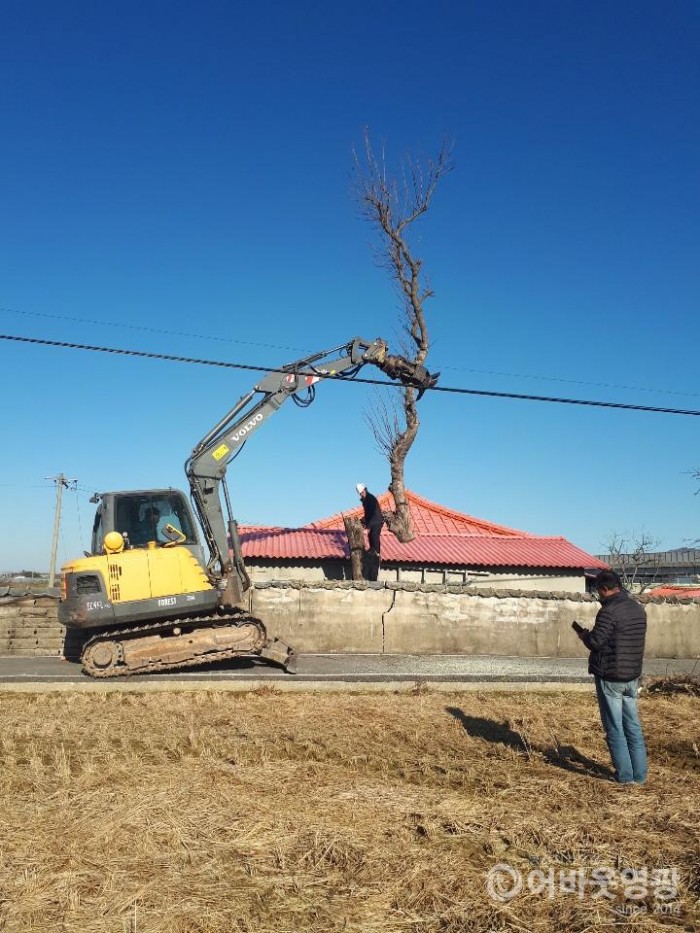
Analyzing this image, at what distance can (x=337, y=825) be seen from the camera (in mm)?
5355

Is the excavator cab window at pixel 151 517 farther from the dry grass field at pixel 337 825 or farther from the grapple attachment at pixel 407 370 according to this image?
the grapple attachment at pixel 407 370

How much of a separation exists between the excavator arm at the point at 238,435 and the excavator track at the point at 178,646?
524 mm

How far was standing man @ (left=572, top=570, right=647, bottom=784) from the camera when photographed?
650cm

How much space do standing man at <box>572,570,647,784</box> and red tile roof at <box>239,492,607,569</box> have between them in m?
16.1

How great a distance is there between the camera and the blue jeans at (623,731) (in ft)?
21.3

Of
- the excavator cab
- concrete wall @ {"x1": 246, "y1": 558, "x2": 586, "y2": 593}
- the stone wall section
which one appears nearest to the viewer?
the excavator cab

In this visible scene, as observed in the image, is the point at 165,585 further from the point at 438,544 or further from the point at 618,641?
the point at 438,544

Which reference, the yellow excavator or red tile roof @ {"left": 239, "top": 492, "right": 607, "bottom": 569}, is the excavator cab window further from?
red tile roof @ {"left": 239, "top": 492, "right": 607, "bottom": 569}

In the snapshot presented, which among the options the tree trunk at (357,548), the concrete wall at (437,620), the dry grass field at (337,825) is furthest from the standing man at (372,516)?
the dry grass field at (337,825)

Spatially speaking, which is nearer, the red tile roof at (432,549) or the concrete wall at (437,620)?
the concrete wall at (437,620)

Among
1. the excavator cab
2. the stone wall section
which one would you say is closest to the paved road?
the stone wall section

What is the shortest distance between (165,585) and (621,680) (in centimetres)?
775

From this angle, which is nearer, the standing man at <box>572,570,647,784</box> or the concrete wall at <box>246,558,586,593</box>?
the standing man at <box>572,570,647,784</box>

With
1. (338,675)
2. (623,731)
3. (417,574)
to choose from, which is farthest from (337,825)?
(417,574)
